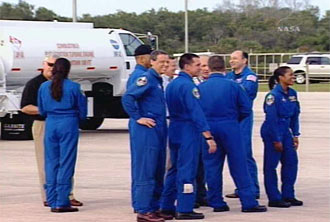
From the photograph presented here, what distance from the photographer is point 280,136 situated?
36.6 feet

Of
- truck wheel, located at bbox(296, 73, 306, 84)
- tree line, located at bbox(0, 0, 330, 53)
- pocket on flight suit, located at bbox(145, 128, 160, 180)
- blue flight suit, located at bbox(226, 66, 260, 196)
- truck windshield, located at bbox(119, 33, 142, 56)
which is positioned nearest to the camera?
pocket on flight suit, located at bbox(145, 128, 160, 180)

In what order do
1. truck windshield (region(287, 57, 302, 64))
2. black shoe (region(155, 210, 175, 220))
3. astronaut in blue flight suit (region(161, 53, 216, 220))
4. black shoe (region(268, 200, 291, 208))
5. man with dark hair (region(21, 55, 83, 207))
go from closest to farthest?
astronaut in blue flight suit (region(161, 53, 216, 220)) < black shoe (region(155, 210, 175, 220)) < man with dark hair (region(21, 55, 83, 207)) < black shoe (region(268, 200, 291, 208)) < truck windshield (region(287, 57, 302, 64))

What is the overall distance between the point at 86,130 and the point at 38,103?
13.5 m

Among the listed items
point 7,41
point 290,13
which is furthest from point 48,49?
point 290,13

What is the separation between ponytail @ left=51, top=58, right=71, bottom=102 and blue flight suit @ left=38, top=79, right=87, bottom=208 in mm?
46

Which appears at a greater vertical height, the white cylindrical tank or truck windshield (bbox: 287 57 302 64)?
the white cylindrical tank

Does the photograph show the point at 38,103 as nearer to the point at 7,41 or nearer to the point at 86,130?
the point at 7,41

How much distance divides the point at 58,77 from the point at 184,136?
5.30 feet

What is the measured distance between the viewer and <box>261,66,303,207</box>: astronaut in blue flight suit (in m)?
11.1

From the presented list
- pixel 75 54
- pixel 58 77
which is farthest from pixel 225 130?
pixel 75 54

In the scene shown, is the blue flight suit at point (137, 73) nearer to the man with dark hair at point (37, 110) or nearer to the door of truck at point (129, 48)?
the man with dark hair at point (37, 110)

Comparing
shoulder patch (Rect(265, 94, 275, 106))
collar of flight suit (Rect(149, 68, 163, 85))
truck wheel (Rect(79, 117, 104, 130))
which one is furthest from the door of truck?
collar of flight suit (Rect(149, 68, 163, 85))

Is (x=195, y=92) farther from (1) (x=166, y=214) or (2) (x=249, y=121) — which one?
(2) (x=249, y=121)

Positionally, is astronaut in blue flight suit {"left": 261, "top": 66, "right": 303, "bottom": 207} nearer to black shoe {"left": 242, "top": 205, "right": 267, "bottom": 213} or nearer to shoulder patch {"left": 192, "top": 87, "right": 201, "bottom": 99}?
black shoe {"left": 242, "top": 205, "right": 267, "bottom": 213}
